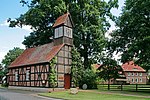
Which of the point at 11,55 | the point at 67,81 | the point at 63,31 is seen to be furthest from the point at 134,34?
the point at 11,55

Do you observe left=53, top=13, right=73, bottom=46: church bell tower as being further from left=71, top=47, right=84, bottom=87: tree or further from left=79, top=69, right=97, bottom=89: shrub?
left=79, top=69, right=97, bottom=89: shrub

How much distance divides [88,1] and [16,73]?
56.4 ft

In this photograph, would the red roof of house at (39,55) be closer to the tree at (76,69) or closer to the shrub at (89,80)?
the tree at (76,69)

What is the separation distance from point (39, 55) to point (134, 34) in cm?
1442

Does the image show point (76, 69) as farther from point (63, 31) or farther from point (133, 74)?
point (133, 74)

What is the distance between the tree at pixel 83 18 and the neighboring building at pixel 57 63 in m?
5.67

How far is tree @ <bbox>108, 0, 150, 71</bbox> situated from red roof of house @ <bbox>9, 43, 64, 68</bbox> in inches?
347

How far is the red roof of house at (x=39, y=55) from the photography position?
128 feet

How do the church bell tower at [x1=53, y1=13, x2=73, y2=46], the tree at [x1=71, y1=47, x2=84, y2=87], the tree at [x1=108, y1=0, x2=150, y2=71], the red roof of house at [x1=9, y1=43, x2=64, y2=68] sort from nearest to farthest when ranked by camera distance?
the tree at [x1=108, y1=0, x2=150, y2=71], the red roof of house at [x1=9, y1=43, x2=64, y2=68], the tree at [x1=71, y1=47, x2=84, y2=87], the church bell tower at [x1=53, y1=13, x2=73, y2=46]

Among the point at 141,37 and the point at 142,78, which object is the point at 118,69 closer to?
the point at 141,37

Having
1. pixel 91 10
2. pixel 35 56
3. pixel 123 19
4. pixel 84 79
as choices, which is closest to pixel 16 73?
pixel 35 56

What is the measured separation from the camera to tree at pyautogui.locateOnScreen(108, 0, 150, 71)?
3543 centimetres

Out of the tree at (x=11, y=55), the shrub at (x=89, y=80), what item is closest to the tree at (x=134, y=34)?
the shrub at (x=89, y=80)

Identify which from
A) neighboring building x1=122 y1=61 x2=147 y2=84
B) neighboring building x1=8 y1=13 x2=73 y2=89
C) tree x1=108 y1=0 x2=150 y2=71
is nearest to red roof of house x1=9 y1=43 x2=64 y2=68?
neighboring building x1=8 y1=13 x2=73 y2=89
